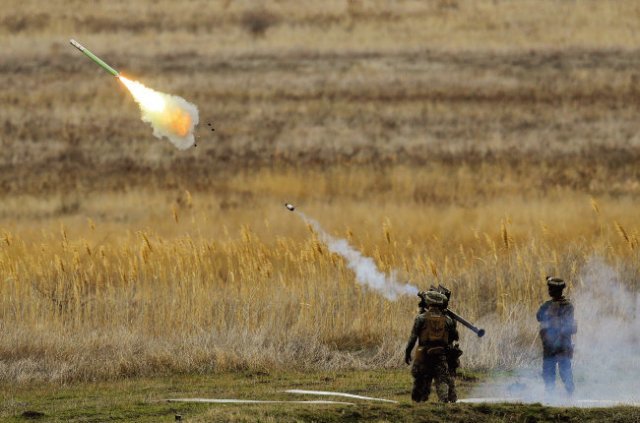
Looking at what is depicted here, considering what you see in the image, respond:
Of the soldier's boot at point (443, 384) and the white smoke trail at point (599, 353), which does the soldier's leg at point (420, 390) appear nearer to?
the soldier's boot at point (443, 384)

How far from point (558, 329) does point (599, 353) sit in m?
4.50

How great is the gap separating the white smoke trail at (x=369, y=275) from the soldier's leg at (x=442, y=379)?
17.5ft

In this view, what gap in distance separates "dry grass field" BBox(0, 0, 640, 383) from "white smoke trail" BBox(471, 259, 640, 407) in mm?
665

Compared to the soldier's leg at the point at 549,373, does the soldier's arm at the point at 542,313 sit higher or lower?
higher

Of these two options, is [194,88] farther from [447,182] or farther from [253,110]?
[447,182]

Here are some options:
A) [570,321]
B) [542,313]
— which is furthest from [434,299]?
[570,321]

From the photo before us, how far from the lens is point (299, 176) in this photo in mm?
43719

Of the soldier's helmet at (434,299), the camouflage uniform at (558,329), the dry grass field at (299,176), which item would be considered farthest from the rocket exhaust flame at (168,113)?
the soldier's helmet at (434,299)

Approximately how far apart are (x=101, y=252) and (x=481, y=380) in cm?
869

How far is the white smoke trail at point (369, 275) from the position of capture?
2477 cm

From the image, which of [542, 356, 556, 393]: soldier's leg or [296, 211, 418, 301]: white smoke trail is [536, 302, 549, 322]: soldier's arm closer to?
[542, 356, 556, 393]: soldier's leg

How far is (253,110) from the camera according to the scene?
178 feet

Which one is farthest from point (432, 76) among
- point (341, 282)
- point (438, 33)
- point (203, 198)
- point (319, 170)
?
point (341, 282)

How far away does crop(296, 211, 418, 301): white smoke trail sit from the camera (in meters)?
24.8
